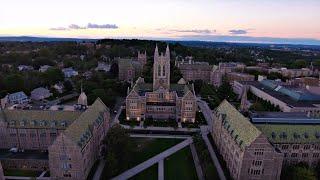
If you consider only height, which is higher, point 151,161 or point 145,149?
point 145,149

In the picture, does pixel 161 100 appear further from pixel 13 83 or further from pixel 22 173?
pixel 13 83

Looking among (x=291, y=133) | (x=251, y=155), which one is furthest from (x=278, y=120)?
(x=251, y=155)

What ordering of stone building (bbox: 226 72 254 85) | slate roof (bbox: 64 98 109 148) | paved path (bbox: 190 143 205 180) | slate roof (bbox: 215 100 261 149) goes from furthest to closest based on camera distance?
1. stone building (bbox: 226 72 254 85)
2. paved path (bbox: 190 143 205 180)
3. slate roof (bbox: 215 100 261 149)
4. slate roof (bbox: 64 98 109 148)

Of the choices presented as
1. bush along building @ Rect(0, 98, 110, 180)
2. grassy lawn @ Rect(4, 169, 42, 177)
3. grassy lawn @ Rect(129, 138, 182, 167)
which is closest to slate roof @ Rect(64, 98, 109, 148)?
bush along building @ Rect(0, 98, 110, 180)

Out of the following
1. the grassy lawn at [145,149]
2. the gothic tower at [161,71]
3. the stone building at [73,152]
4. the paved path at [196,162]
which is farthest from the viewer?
the gothic tower at [161,71]

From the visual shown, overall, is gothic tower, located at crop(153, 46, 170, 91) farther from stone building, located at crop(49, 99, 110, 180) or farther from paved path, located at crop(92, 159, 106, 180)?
stone building, located at crop(49, 99, 110, 180)

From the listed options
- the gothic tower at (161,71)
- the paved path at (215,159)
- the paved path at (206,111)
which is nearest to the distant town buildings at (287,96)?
the paved path at (206,111)

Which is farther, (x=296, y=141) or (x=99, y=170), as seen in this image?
(x=296, y=141)

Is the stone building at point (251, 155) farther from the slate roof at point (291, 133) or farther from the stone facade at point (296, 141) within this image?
the stone facade at point (296, 141)
